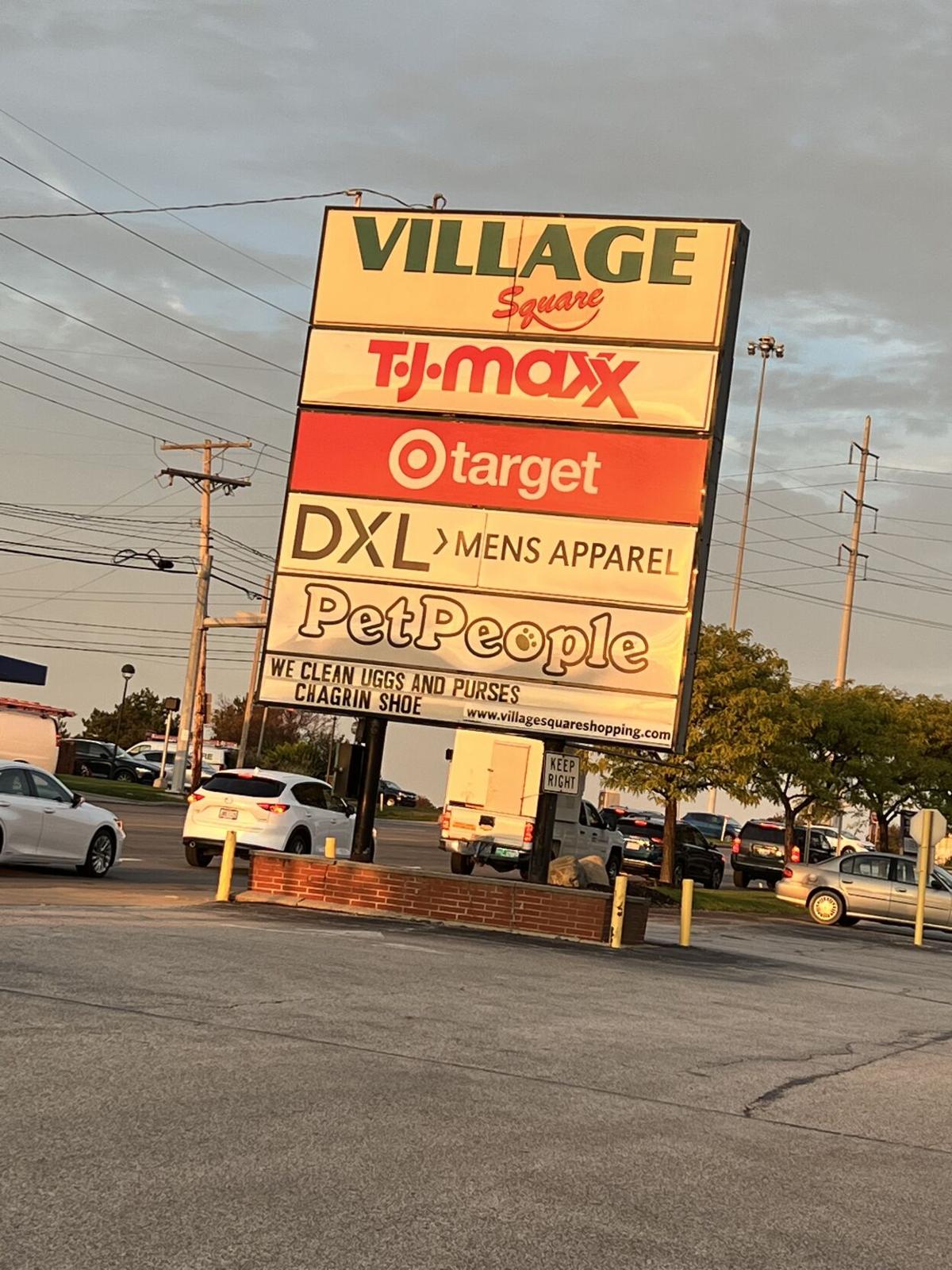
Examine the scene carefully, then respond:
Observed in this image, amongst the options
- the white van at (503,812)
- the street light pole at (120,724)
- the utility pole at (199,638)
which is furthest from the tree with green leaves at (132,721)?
the white van at (503,812)

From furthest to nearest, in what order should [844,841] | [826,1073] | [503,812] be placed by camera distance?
[844,841] < [503,812] < [826,1073]

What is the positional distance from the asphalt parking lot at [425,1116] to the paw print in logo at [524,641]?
603 centimetres

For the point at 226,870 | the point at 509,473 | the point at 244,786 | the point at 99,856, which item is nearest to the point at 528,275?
the point at 509,473

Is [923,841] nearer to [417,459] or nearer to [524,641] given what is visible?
[524,641]

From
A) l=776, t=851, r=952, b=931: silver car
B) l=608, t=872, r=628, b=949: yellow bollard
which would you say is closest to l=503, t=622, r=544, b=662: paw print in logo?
l=608, t=872, r=628, b=949: yellow bollard

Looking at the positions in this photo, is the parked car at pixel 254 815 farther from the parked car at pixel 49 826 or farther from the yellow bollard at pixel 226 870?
the yellow bollard at pixel 226 870

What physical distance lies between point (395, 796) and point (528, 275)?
217ft

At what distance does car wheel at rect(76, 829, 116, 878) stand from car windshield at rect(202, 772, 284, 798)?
11.8 feet

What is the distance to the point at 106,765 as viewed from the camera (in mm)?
67188

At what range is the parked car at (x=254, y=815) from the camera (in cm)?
2586

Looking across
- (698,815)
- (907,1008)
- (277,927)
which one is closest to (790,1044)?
(907,1008)

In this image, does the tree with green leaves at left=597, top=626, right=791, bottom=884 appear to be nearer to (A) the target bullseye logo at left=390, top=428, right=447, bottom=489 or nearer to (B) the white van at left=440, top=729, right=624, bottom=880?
(B) the white van at left=440, top=729, right=624, bottom=880

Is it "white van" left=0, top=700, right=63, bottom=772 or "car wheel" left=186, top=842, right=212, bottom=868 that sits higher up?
"white van" left=0, top=700, right=63, bottom=772

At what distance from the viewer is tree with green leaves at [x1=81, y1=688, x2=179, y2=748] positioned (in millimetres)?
102625
